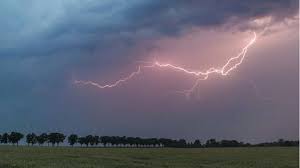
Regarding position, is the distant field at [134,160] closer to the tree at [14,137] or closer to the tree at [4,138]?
the tree at [14,137]

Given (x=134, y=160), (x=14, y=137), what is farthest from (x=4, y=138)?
(x=134, y=160)

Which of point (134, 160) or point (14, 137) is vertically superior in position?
point (14, 137)

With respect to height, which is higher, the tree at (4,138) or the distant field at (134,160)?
the tree at (4,138)

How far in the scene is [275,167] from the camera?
43188 mm

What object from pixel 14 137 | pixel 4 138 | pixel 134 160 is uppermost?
pixel 14 137

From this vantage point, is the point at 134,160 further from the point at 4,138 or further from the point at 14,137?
the point at 4,138

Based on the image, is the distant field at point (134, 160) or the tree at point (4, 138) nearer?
the distant field at point (134, 160)

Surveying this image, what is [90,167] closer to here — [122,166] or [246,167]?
[122,166]

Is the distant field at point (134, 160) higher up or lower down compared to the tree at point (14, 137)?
lower down

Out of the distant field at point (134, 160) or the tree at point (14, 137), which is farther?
the tree at point (14, 137)

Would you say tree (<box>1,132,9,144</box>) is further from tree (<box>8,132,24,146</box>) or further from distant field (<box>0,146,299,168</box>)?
distant field (<box>0,146,299,168</box>)

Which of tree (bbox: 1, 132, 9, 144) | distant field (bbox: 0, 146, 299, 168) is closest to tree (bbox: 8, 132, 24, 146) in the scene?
tree (bbox: 1, 132, 9, 144)

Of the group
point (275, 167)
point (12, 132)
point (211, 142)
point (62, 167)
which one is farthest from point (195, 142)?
point (62, 167)

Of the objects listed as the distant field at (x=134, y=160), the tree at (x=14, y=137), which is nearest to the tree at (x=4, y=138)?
the tree at (x=14, y=137)
